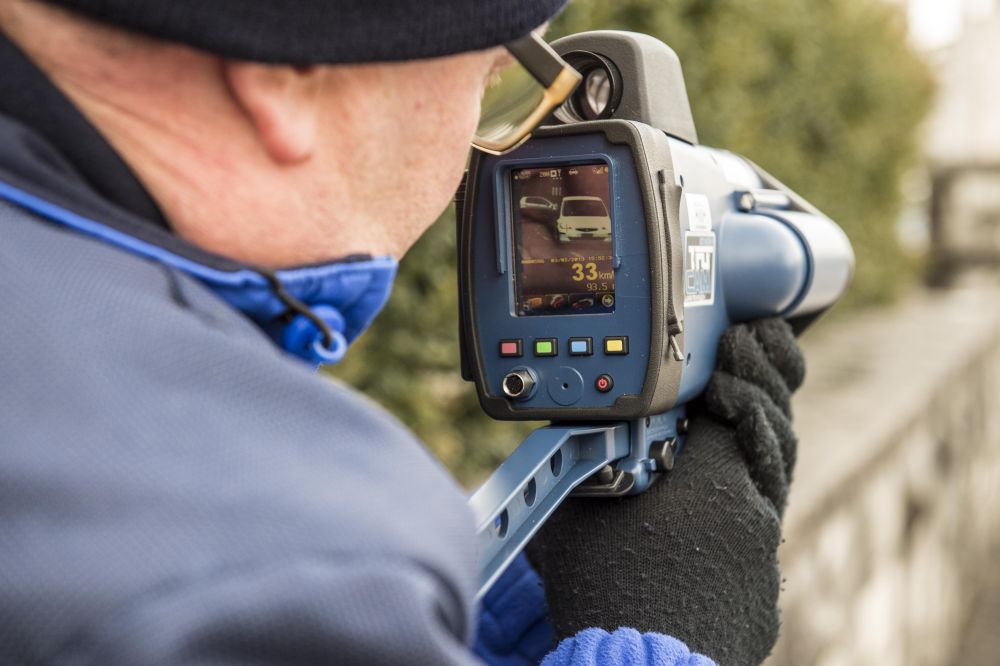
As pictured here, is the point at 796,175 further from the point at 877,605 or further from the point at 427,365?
the point at 427,365

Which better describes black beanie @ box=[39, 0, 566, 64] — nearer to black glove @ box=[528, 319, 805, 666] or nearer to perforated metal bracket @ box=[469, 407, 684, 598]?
perforated metal bracket @ box=[469, 407, 684, 598]

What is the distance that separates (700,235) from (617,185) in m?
0.17

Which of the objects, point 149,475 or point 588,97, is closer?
point 149,475

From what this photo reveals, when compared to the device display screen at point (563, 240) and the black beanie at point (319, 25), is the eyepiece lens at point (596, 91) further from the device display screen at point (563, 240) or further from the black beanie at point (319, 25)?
the black beanie at point (319, 25)

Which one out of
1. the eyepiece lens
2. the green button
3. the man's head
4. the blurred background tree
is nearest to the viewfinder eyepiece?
the eyepiece lens

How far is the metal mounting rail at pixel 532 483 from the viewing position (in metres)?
1.14

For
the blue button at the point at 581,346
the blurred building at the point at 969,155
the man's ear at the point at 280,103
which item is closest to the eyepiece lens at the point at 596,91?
the blue button at the point at 581,346

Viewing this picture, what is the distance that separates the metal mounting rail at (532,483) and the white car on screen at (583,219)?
0.23m

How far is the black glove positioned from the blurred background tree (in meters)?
1.61

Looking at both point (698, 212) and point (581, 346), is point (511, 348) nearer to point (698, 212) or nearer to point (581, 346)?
point (581, 346)

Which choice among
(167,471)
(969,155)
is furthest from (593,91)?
(969,155)

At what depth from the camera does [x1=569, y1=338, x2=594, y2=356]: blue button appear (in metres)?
1.30

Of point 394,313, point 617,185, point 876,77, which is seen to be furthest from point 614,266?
point 876,77

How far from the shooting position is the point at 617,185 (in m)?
1.26
